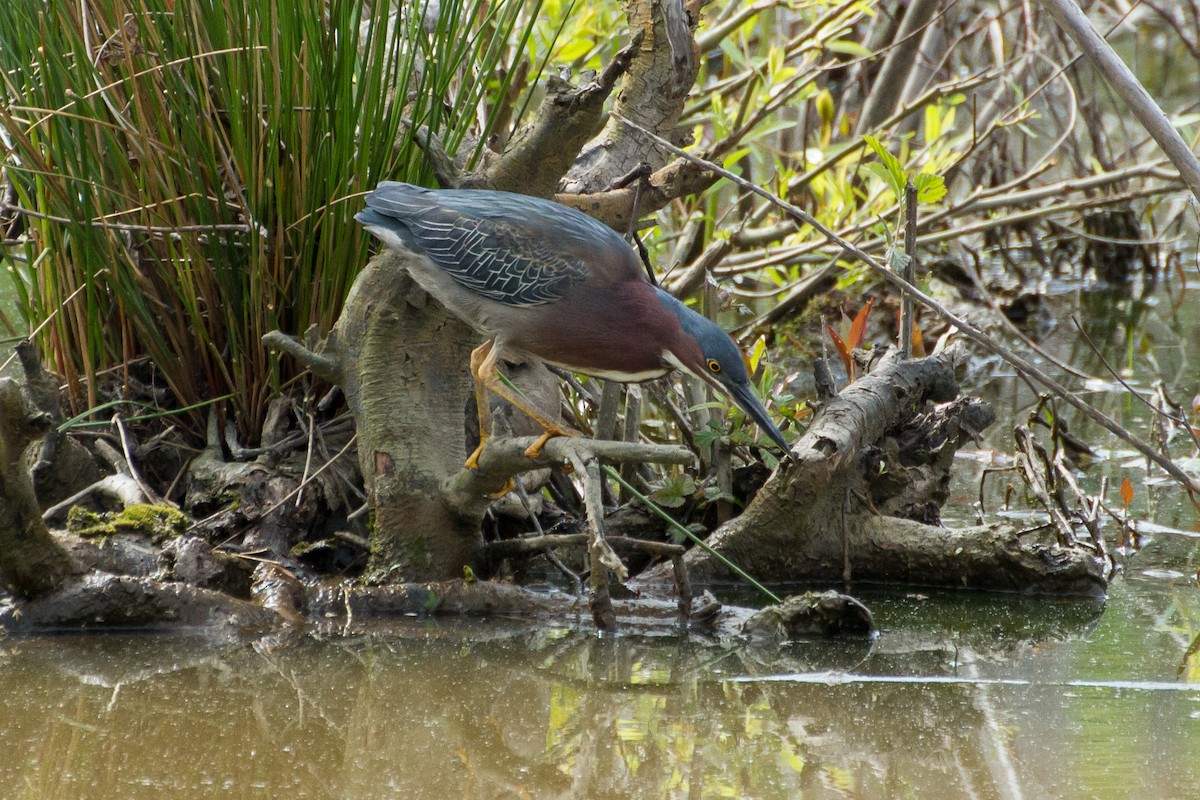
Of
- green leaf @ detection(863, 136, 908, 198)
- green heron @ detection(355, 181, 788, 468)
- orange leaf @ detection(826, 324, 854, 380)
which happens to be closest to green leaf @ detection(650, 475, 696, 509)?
green heron @ detection(355, 181, 788, 468)

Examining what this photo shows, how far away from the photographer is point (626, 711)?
2617 millimetres

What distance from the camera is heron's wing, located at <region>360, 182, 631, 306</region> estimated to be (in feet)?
10.6

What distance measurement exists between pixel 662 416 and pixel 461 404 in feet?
4.52

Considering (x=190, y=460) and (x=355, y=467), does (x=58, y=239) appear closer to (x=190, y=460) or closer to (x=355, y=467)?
(x=190, y=460)

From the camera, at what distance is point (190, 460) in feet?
11.7

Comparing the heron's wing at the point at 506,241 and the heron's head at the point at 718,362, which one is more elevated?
the heron's wing at the point at 506,241

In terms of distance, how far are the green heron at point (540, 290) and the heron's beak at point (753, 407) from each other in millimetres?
16

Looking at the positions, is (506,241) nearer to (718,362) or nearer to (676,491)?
(718,362)

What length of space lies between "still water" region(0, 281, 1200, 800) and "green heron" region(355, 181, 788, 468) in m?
0.58

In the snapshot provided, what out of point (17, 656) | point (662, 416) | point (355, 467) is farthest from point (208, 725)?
point (662, 416)

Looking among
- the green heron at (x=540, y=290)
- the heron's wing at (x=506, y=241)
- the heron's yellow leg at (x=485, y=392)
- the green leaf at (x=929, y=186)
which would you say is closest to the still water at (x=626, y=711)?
the heron's yellow leg at (x=485, y=392)

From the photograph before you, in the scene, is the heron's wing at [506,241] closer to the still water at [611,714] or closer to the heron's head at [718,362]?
the heron's head at [718,362]

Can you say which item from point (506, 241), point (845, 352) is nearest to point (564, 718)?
point (506, 241)

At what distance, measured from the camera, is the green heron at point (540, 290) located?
3232 mm
